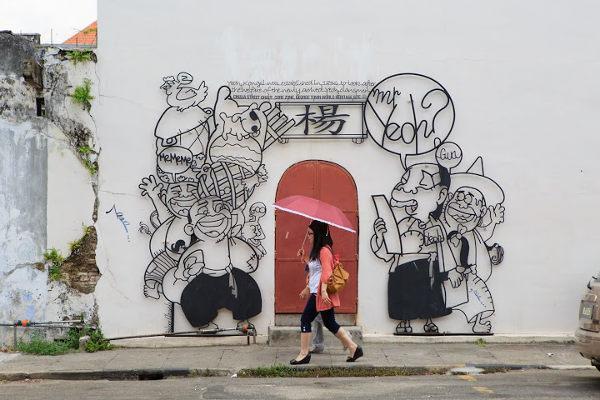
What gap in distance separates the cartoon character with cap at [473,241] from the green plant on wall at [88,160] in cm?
492

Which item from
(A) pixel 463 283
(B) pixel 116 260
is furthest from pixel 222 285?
(A) pixel 463 283

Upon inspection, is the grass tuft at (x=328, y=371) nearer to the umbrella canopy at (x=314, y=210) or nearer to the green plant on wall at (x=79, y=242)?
the umbrella canopy at (x=314, y=210)

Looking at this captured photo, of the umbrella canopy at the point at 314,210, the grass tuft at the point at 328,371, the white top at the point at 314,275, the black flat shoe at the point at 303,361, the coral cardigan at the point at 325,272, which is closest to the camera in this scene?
the umbrella canopy at the point at 314,210

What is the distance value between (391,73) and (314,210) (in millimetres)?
2773

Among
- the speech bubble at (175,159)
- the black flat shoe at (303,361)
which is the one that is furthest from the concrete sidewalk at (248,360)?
the speech bubble at (175,159)

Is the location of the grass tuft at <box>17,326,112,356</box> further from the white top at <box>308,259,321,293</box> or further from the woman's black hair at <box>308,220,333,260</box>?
the woman's black hair at <box>308,220,333,260</box>

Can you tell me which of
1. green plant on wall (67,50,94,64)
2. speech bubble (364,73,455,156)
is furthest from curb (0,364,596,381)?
green plant on wall (67,50,94,64)

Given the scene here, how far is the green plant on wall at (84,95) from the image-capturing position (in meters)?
11.2

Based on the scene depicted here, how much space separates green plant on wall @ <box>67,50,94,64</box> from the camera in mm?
11250

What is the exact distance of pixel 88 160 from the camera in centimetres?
1122

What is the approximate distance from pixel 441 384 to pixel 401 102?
4.14 m

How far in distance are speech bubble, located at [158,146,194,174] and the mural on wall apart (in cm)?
260

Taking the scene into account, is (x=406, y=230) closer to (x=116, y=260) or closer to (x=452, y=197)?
(x=452, y=197)

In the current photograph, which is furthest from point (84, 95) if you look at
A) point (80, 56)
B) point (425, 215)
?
point (425, 215)
